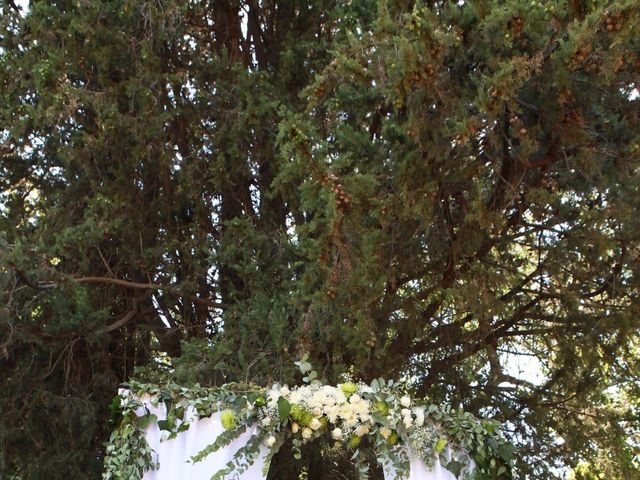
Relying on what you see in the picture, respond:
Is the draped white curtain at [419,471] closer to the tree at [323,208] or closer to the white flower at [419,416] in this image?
the white flower at [419,416]

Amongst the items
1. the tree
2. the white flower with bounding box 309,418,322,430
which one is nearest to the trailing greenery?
the white flower with bounding box 309,418,322,430

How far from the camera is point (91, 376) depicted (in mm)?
6848

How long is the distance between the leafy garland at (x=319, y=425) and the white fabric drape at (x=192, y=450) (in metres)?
0.03

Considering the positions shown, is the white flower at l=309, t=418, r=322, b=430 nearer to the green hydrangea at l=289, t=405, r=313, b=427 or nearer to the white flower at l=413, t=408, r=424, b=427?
the green hydrangea at l=289, t=405, r=313, b=427

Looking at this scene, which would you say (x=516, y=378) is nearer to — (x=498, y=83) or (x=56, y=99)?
(x=498, y=83)

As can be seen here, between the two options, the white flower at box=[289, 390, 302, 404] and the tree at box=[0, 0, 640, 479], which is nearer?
the white flower at box=[289, 390, 302, 404]

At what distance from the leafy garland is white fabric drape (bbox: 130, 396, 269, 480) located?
1.3 inches

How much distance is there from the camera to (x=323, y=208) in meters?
4.84

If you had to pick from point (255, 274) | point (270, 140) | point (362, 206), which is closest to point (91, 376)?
point (255, 274)

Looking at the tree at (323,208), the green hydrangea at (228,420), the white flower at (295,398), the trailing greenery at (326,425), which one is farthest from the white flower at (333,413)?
the tree at (323,208)

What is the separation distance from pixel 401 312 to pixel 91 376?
8.66ft

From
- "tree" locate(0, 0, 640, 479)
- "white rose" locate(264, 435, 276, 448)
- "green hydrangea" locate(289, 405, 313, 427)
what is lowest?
"white rose" locate(264, 435, 276, 448)

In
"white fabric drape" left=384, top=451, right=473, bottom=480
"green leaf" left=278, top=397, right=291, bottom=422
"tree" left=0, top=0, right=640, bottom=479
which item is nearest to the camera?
"green leaf" left=278, top=397, right=291, bottom=422

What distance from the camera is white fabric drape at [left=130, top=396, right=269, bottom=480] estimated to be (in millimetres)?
3658
